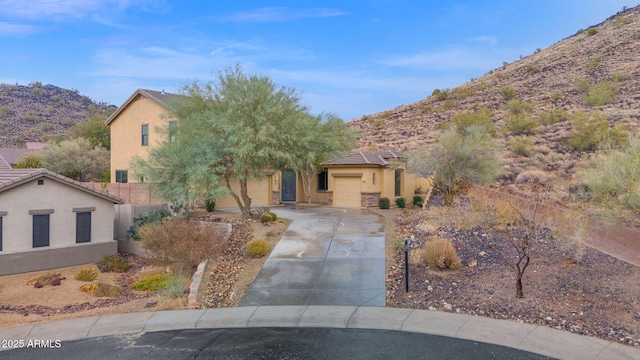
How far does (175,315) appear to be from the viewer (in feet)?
33.7

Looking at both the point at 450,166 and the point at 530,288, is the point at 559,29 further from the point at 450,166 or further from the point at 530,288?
the point at 530,288

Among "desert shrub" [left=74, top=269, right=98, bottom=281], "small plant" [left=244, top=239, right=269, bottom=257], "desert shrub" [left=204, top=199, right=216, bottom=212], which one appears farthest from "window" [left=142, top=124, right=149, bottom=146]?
"small plant" [left=244, top=239, right=269, bottom=257]

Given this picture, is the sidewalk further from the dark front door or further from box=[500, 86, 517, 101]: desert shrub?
box=[500, 86, 517, 101]: desert shrub

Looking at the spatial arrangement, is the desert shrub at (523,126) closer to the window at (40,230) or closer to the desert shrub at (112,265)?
the desert shrub at (112,265)

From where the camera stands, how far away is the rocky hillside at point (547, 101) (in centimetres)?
3231

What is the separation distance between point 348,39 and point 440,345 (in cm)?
2812

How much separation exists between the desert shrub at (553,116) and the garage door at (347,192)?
23.2 metres

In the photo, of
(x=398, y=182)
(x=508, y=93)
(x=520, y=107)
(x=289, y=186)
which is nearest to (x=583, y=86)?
(x=520, y=107)

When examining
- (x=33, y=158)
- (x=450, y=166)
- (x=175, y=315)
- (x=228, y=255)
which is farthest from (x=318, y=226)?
Result: (x=33, y=158)

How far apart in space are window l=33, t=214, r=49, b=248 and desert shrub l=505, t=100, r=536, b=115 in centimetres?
4236

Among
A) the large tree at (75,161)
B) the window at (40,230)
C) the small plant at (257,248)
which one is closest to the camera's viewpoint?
the small plant at (257,248)

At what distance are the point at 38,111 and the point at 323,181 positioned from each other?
224ft

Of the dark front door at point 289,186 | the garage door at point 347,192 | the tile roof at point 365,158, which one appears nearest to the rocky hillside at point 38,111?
the dark front door at point 289,186

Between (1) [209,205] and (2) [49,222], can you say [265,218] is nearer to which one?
(1) [209,205]
